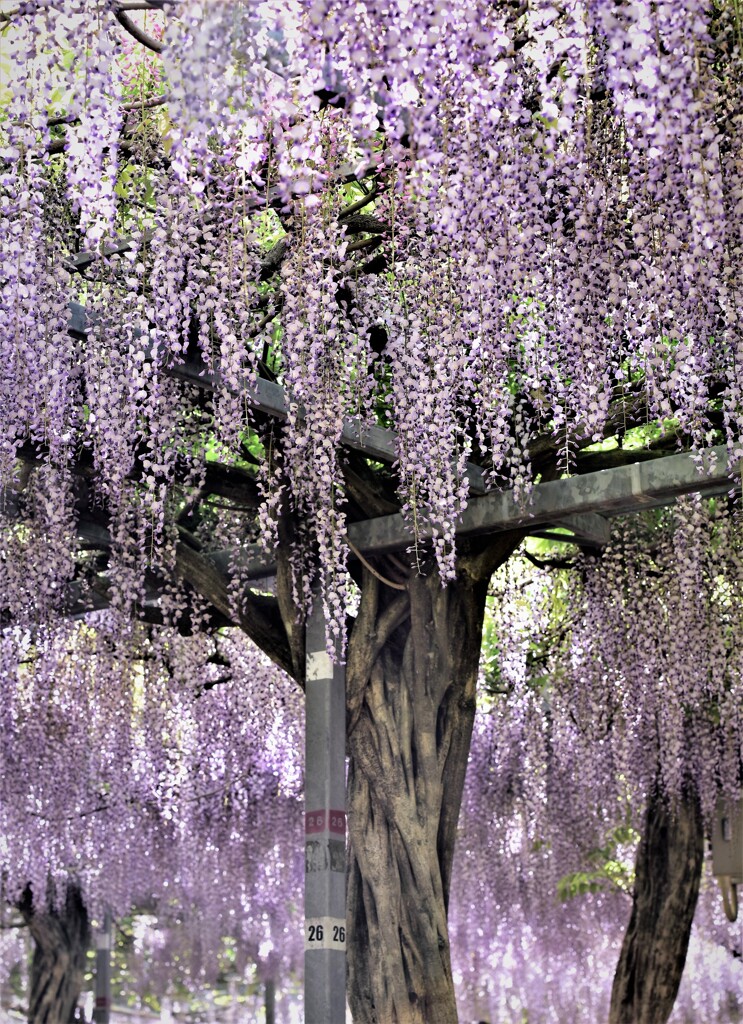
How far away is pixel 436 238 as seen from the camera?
443 cm

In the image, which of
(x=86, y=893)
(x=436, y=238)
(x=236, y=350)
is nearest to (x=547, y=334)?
(x=436, y=238)

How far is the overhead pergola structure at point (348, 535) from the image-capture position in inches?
206

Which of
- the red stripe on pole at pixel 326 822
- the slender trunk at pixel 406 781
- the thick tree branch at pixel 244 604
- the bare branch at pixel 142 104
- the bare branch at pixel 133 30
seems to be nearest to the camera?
the bare branch at pixel 133 30

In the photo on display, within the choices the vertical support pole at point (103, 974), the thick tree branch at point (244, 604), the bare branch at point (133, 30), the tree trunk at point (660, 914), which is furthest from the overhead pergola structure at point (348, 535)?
the vertical support pole at point (103, 974)

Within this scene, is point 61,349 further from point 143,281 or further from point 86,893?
point 86,893

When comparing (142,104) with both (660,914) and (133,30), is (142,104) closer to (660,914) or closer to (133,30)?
(133,30)

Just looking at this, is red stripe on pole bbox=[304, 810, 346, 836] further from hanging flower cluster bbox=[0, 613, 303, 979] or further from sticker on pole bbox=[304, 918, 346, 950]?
hanging flower cluster bbox=[0, 613, 303, 979]

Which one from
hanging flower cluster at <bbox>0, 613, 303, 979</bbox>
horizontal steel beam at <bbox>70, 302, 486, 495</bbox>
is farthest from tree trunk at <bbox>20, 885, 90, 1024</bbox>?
horizontal steel beam at <bbox>70, 302, 486, 495</bbox>

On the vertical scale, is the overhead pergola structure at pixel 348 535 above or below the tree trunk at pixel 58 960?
above

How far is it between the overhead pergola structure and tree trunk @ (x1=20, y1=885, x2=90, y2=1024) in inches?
258

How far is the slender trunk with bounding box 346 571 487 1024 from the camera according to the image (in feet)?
18.9

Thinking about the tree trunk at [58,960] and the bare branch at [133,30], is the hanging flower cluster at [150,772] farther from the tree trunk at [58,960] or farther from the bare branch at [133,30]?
the bare branch at [133,30]

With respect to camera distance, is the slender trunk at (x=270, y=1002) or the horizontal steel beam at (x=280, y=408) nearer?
the horizontal steel beam at (x=280, y=408)

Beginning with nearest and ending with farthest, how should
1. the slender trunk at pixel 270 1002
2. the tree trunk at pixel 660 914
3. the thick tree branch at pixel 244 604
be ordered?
the thick tree branch at pixel 244 604
the tree trunk at pixel 660 914
the slender trunk at pixel 270 1002
